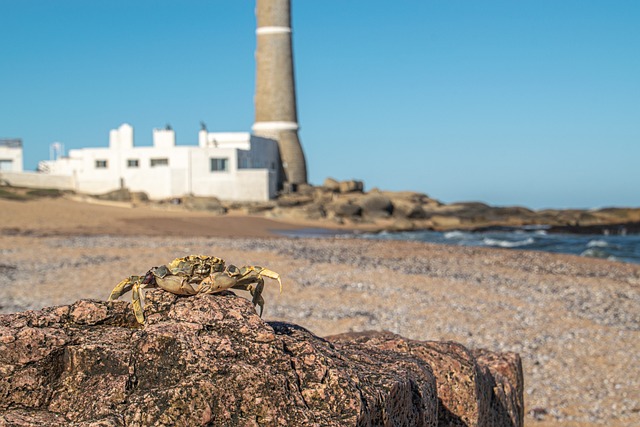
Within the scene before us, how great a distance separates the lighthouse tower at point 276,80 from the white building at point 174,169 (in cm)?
299

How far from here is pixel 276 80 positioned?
176 feet

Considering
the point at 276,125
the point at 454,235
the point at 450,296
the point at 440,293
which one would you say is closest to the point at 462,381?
the point at 450,296

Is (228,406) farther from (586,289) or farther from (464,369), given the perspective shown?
(586,289)

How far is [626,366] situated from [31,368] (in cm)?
962

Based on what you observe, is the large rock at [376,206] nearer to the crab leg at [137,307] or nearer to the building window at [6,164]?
the building window at [6,164]

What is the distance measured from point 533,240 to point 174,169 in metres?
23.5

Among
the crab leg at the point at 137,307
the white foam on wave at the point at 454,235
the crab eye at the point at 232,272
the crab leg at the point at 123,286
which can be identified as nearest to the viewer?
the crab leg at the point at 137,307

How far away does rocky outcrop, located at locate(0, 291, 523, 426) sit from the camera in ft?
10.7

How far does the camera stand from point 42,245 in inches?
932

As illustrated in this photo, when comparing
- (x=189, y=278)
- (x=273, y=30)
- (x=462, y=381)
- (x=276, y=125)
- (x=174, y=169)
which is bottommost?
(x=462, y=381)

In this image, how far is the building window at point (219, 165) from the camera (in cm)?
5041

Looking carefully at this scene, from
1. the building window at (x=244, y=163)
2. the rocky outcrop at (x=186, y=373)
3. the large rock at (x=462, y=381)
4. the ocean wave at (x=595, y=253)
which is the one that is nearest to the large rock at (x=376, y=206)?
the building window at (x=244, y=163)

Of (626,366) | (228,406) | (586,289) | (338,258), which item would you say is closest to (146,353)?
(228,406)

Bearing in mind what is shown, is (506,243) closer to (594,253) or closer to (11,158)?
(594,253)
